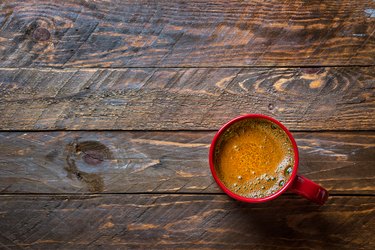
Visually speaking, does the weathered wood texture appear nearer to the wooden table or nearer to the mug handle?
the wooden table

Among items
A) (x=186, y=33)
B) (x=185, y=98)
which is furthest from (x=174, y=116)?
(x=186, y=33)

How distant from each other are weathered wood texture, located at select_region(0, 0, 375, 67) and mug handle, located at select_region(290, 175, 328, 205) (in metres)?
0.30

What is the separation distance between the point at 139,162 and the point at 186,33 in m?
0.33

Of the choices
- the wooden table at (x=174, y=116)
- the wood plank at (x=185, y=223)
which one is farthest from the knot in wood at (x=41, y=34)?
the wood plank at (x=185, y=223)

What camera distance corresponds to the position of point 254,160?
1104 mm

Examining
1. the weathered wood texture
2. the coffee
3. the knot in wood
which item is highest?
the knot in wood

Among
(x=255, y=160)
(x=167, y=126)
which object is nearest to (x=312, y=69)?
(x=255, y=160)

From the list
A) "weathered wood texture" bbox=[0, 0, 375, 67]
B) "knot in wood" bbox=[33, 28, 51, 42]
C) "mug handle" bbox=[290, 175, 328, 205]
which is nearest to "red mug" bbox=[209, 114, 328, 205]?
"mug handle" bbox=[290, 175, 328, 205]

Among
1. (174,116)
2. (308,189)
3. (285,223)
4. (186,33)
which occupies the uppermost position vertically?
(186,33)

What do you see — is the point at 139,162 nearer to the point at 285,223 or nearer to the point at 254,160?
the point at 254,160

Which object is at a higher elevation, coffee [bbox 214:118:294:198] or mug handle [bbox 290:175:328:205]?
coffee [bbox 214:118:294:198]

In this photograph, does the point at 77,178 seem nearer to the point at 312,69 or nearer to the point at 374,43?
the point at 312,69

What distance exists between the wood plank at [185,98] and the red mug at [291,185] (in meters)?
0.08

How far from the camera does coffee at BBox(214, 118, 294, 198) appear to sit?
1105mm
